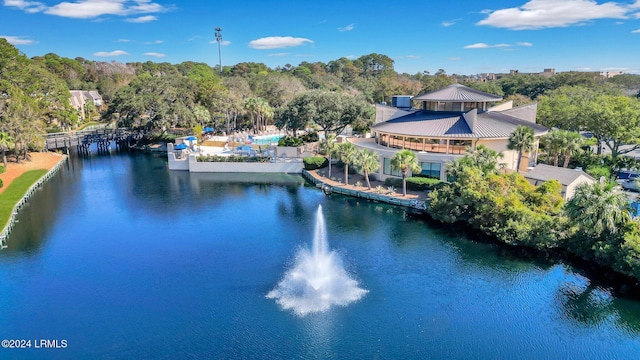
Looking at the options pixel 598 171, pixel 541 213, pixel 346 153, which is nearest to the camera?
pixel 541 213

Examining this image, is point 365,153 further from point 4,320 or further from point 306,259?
point 4,320

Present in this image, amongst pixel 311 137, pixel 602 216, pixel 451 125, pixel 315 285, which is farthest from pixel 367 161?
pixel 311 137

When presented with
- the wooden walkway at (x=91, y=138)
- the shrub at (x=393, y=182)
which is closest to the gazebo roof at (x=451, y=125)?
the shrub at (x=393, y=182)

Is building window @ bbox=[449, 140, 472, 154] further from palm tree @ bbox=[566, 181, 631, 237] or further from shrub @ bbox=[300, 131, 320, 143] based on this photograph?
shrub @ bbox=[300, 131, 320, 143]

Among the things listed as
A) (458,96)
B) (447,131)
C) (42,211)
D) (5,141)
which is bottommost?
(42,211)

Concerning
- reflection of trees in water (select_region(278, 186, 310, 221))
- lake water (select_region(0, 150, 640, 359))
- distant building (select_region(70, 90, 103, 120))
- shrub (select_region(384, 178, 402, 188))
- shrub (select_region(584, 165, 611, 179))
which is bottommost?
lake water (select_region(0, 150, 640, 359))

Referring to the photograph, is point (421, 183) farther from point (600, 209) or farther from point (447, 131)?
point (600, 209)

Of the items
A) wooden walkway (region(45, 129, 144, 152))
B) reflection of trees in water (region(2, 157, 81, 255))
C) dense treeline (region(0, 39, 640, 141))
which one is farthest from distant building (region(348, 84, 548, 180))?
wooden walkway (region(45, 129, 144, 152))
